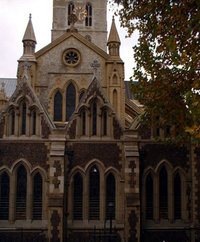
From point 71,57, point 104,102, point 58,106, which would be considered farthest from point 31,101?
point 71,57

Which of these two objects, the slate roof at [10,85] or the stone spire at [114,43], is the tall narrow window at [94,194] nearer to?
the stone spire at [114,43]

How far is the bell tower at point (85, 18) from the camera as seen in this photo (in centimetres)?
4756

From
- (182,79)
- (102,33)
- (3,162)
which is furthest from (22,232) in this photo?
(102,33)

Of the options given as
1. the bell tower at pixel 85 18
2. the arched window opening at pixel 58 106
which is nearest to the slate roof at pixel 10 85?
the bell tower at pixel 85 18

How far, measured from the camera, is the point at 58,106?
84.1ft

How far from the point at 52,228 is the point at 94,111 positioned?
244 inches

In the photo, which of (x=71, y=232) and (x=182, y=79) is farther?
(x=71, y=232)

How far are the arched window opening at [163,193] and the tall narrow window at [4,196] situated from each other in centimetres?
768

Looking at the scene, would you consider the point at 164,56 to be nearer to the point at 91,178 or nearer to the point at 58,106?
the point at 91,178

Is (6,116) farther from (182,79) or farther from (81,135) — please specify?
(182,79)

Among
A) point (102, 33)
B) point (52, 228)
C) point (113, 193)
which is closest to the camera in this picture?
point (52, 228)

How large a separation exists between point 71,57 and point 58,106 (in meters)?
3.80

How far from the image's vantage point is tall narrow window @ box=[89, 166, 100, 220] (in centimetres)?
1922

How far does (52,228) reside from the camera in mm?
18156
